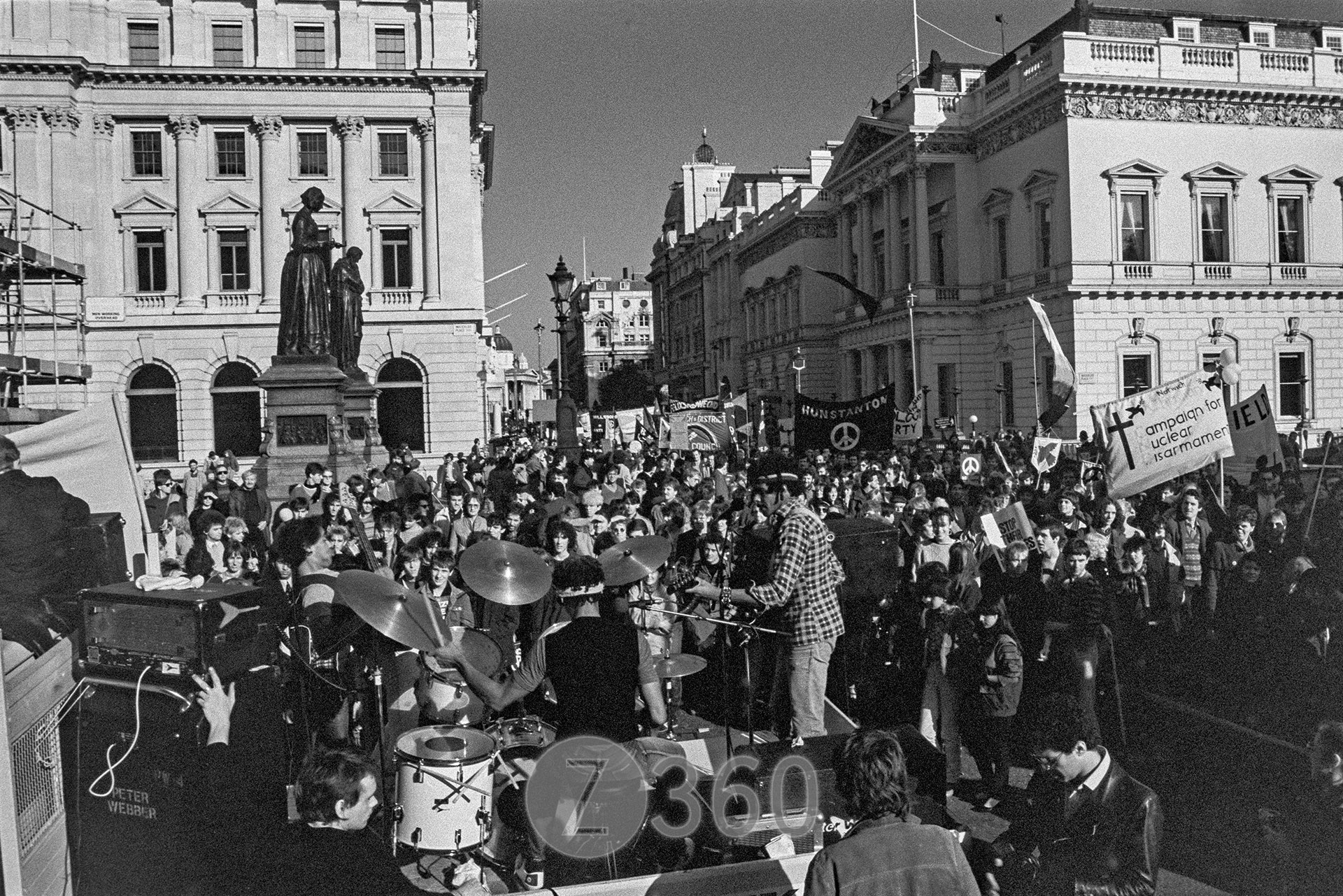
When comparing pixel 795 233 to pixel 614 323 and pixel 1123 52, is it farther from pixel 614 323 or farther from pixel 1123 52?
pixel 614 323

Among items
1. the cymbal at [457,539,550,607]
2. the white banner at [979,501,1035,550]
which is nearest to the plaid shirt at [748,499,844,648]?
the cymbal at [457,539,550,607]

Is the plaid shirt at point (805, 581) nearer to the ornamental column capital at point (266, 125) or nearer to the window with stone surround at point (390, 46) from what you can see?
the window with stone surround at point (390, 46)

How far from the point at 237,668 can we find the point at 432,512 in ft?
24.6

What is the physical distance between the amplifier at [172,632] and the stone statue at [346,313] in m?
15.4

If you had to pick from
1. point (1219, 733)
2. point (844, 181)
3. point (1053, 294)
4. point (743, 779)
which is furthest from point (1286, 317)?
point (743, 779)

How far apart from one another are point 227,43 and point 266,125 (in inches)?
121

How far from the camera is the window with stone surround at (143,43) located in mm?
36781

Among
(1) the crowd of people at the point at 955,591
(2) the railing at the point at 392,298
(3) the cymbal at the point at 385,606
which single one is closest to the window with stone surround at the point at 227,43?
(2) the railing at the point at 392,298

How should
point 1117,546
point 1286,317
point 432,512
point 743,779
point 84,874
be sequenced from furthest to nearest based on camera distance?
point 1286,317 → point 432,512 → point 1117,546 → point 743,779 → point 84,874

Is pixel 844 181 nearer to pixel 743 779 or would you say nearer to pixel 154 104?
pixel 154 104

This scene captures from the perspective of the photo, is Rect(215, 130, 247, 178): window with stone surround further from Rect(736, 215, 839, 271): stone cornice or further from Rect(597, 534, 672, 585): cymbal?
Rect(597, 534, 672, 585): cymbal

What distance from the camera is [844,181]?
172 feet

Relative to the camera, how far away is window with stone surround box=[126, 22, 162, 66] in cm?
3678

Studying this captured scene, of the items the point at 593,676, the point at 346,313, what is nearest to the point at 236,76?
the point at 346,313
